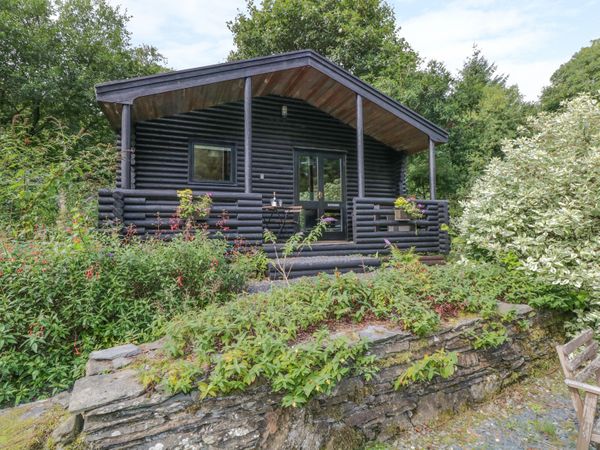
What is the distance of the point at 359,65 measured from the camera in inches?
633

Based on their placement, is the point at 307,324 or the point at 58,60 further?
the point at 58,60

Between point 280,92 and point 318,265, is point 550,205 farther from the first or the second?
point 280,92

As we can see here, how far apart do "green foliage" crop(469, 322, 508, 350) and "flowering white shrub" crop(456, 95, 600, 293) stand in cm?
105

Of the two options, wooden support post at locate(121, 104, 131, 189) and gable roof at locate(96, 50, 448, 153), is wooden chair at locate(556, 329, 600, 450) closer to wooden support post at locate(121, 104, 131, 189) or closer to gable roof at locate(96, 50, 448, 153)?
wooden support post at locate(121, 104, 131, 189)

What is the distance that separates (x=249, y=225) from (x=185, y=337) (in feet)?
10.0

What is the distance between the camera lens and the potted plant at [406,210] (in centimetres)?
632

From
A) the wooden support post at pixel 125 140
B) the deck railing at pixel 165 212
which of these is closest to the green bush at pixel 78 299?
the deck railing at pixel 165 212

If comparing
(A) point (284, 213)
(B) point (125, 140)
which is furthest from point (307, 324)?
(A) point (284, 213)

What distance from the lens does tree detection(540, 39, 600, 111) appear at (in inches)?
650

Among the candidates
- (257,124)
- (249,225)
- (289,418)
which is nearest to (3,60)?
(257,124)

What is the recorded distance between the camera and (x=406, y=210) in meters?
6.30

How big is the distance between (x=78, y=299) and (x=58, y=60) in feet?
54.0

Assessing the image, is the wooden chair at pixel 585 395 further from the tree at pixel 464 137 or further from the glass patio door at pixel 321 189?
the tree at pixel 464 137

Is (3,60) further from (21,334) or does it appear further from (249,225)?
(21,334)
